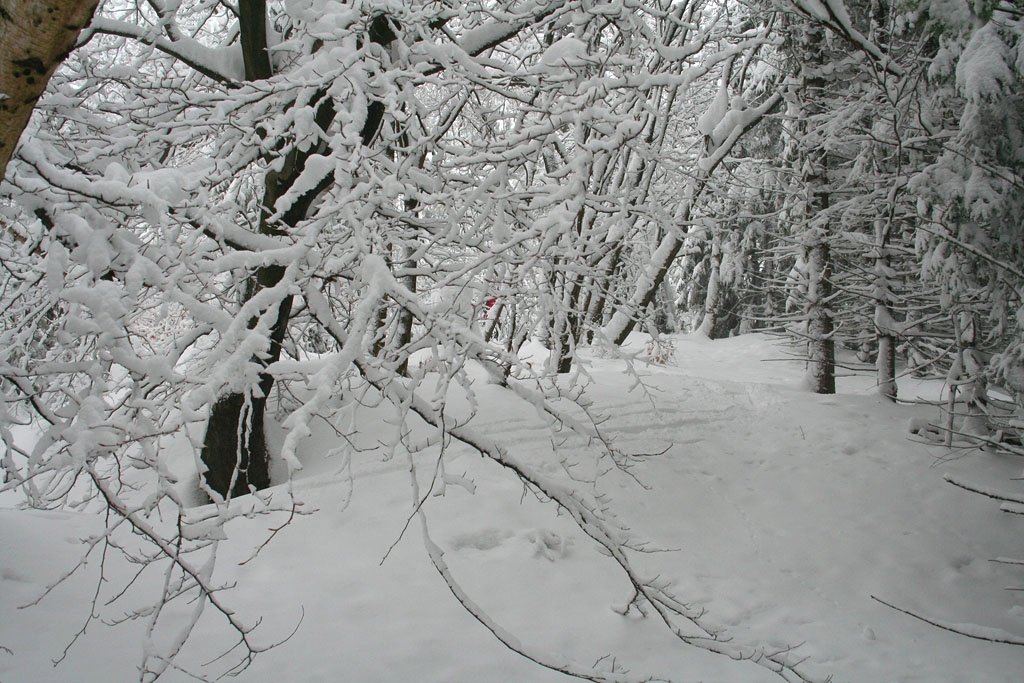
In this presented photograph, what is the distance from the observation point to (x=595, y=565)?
4469 millimetres

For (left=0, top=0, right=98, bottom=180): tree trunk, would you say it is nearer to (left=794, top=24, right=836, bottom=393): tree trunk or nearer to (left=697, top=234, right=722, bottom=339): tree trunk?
(left=794, top=24, right=836, bottom=393): tree trunk

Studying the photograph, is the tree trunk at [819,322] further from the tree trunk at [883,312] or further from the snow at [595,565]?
the snow at [595,565]

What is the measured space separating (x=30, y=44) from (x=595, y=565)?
4.25 metres

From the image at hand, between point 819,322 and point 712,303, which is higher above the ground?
point 712,303

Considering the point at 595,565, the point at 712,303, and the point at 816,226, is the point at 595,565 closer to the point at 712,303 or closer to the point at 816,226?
the point at 816,226

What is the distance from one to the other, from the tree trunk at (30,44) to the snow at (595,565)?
185cm

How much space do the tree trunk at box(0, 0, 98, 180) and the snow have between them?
6.08 ft

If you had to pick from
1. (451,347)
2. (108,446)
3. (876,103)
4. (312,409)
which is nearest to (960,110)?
(876,103)

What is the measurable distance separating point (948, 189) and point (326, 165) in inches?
209

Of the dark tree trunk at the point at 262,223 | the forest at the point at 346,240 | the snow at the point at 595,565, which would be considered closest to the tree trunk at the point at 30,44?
the forest at the point at 346,240

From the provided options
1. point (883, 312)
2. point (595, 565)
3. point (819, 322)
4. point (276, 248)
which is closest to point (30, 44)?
point (276, 248)

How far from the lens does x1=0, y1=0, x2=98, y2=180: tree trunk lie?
1.43 meters

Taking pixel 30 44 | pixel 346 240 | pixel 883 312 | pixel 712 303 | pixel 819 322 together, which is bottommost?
pixel 819 322

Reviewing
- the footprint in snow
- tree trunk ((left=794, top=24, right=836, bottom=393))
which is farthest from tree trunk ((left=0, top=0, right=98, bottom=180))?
tree trunk ((left=794, top=24, right=836, bottom=393))
